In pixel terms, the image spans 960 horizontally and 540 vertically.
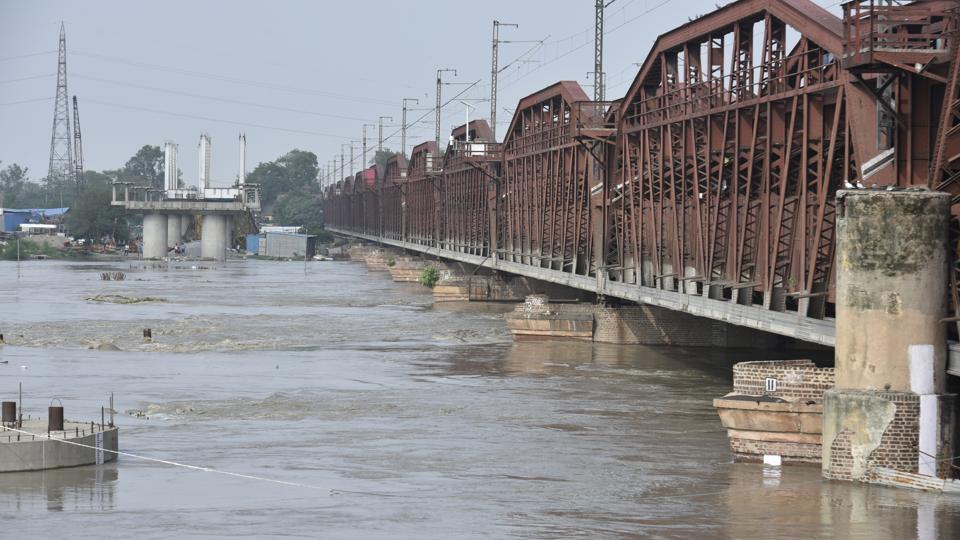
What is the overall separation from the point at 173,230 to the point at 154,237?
1281cm

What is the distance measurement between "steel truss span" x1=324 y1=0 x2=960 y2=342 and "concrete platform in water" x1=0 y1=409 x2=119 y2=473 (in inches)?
644

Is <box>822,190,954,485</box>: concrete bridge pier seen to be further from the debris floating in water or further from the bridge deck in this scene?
the debris floating in water

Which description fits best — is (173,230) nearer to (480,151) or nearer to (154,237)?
(154,237)

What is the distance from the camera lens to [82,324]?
70250 millimetres

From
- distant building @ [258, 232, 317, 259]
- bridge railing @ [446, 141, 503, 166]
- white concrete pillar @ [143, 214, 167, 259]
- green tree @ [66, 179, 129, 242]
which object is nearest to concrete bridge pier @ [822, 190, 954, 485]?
bridge railing @ [446, 141, 503, 166]

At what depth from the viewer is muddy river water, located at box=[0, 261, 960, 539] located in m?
25.6

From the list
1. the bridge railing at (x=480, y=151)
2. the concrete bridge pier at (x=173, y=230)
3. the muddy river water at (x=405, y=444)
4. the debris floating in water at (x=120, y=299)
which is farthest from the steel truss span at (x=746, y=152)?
the concrete bridge pier at (x=173, y=230)

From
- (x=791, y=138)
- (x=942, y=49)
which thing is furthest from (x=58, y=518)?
(x=791, y=138)

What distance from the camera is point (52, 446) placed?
97.4 ft

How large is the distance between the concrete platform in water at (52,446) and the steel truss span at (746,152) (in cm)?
1636

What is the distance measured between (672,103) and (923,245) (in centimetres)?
2782

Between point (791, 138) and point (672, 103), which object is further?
point (672, 103)

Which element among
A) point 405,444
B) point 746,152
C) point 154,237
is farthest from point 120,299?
point 154,237

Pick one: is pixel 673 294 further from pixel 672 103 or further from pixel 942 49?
pixel 942 49
